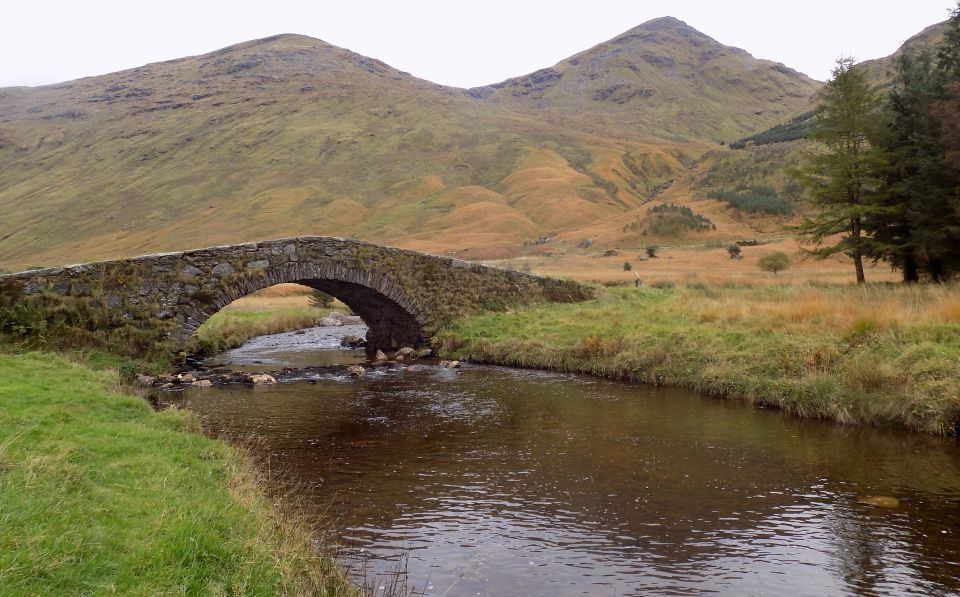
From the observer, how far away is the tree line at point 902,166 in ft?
70.8

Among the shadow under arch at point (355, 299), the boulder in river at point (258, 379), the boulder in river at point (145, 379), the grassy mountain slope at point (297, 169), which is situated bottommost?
the boulder in river at point (258, 379)

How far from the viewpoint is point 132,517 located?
5836 mm

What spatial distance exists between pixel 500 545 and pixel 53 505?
4.34 m

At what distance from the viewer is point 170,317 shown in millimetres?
17828

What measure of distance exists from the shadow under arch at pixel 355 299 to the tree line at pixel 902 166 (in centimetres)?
1623

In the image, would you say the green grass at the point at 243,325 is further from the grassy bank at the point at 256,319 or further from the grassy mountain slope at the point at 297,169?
the grassy mountain slope at the point at 297,169

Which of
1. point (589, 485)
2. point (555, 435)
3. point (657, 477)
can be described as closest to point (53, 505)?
point (589, 485)

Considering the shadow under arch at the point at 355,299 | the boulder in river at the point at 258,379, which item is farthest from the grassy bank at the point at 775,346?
the boulder in river at the point at 258,379

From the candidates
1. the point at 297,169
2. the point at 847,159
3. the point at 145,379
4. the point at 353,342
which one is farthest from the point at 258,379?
the point at 297,169

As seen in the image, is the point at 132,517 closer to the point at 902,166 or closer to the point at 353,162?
the point at 902,166

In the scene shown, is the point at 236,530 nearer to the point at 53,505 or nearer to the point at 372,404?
the point at 53,505

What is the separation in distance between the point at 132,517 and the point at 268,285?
46.3ft

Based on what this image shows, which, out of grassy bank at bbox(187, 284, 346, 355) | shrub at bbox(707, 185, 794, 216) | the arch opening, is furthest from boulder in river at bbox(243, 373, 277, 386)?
shrub at bbox(707, 185, 794, 216)

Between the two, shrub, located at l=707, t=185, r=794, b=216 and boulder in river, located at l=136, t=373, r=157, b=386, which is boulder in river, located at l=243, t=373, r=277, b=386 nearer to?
boulder in river, located at l=136, t=373, r=157, b=386
